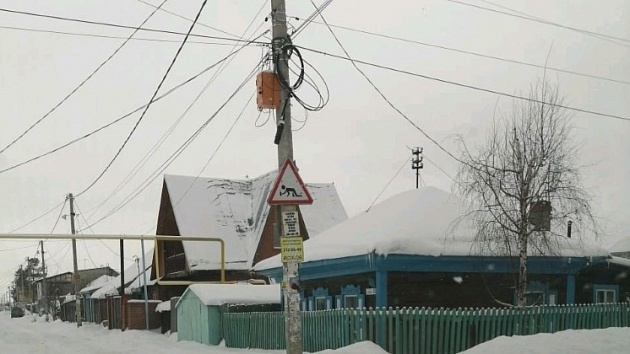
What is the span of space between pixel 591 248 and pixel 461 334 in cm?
728

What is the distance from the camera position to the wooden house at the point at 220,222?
3691 cm

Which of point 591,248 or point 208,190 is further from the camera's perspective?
point 208,190

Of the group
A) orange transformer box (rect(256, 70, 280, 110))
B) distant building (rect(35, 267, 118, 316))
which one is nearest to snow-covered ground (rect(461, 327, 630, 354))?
orange transformer box (rect(256, 70, 280, 110))

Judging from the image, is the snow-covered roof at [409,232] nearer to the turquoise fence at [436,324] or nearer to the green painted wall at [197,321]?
the turquoise fence at [436,324]

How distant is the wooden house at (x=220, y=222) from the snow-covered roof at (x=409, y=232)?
588 inches

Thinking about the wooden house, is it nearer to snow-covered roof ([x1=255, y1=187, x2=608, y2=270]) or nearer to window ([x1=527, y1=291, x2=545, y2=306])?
snow-covered roof ([x1=255, y1=187, x2=608, y2=270])

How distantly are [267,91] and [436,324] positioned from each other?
21.6 ft

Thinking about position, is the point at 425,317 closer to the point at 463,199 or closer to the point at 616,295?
the point at 463,199

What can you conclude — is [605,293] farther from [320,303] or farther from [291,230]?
[291,230]

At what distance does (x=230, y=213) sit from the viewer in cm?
4034

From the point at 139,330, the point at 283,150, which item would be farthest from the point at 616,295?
the point at 139,330

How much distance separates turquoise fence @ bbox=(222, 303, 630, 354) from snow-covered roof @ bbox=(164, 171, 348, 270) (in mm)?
18773

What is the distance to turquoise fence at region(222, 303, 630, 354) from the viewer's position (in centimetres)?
1442

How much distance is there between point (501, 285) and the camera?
1931 cm
